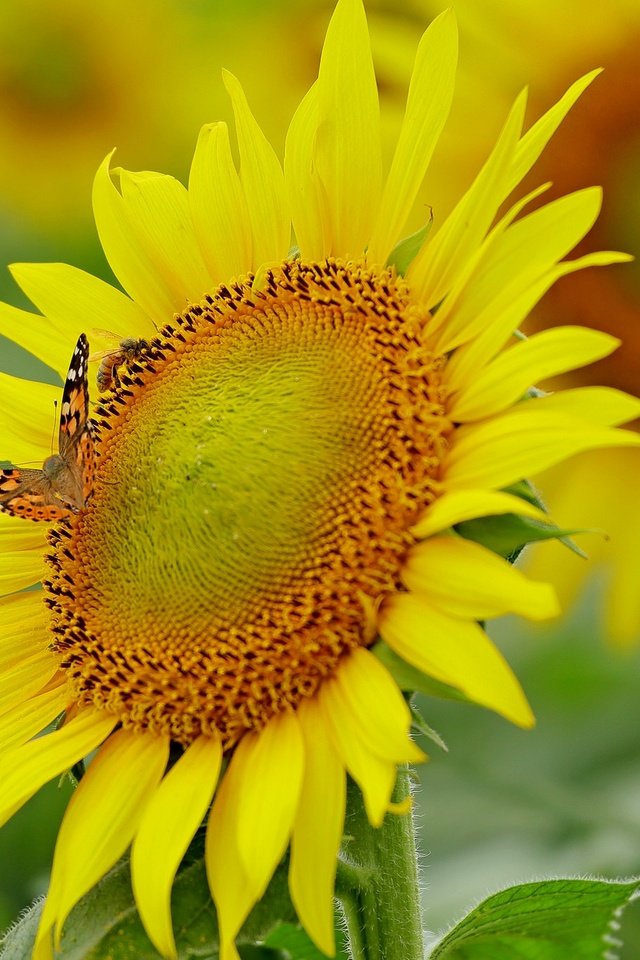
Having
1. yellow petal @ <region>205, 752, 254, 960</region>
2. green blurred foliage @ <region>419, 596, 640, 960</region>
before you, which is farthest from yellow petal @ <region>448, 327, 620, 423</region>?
green blurred foliage @ <region>419, 596, 640, 960</region>

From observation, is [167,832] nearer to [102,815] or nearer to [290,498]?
[102,815]

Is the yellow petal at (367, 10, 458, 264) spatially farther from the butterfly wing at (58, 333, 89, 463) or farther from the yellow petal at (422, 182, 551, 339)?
the butterfly wing at (58, 333, 89, 463)

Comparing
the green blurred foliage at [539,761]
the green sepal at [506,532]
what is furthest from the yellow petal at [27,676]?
the green blurred foliage at [539,761]

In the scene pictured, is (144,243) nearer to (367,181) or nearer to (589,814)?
(367,181)

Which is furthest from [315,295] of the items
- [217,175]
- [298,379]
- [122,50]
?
[122,50]

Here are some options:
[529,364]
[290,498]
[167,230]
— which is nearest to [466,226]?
[529,364]

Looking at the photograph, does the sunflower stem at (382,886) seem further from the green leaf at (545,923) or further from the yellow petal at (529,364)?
the yellow petal at (529,364)
